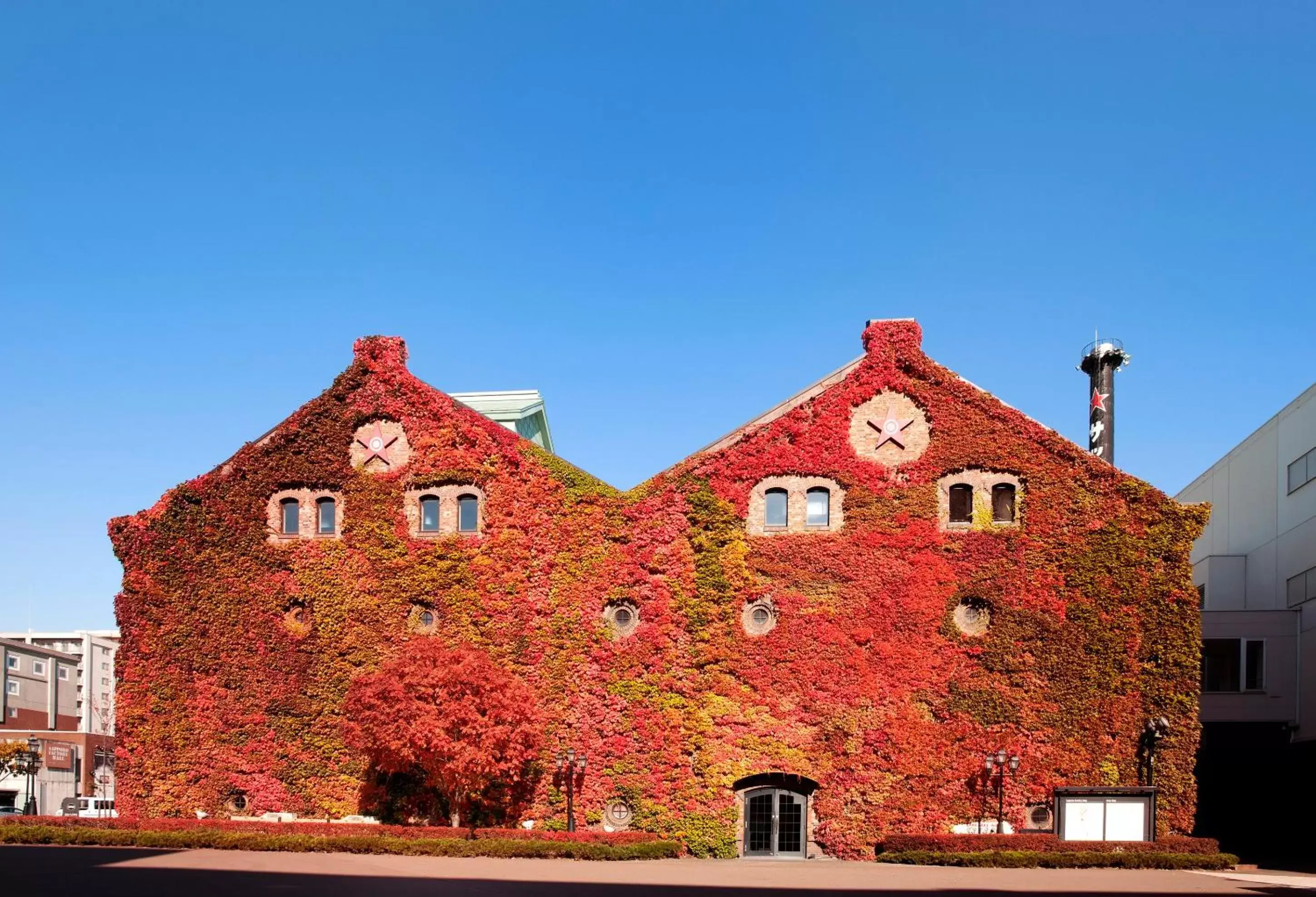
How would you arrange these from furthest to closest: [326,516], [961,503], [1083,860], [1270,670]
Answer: [1270,670]
[326,516]
[961,503]
[1083,860]

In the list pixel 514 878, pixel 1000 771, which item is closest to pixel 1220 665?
pixel 1000 771

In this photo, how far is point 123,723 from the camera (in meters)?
38.8

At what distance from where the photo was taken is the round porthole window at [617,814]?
119 ft

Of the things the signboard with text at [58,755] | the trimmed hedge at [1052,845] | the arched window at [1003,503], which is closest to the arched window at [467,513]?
the arched window at [1003,503]

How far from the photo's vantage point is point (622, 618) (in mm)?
37938

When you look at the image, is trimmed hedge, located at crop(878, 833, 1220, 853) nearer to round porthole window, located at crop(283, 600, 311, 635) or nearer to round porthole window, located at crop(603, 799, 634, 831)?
round porthole window, located at crop(603, 799, 634, 831)

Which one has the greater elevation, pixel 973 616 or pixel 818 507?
pixel 818 507

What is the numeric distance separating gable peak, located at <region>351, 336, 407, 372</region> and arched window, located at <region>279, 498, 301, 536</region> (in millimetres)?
5224

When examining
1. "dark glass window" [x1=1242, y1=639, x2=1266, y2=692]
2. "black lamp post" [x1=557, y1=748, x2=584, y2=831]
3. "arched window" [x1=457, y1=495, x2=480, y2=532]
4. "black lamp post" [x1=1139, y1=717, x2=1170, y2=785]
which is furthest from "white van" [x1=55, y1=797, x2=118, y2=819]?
"dark glass window" [x1=1242, y1=639, x2=1266, y2=692]

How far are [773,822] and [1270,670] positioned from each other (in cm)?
1916

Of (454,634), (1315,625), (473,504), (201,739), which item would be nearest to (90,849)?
(201,739)

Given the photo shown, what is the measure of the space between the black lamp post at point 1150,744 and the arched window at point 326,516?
26.2 m

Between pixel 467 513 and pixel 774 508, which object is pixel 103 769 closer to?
pixel 467 513

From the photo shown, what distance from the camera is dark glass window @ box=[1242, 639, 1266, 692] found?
41625 millimetres
